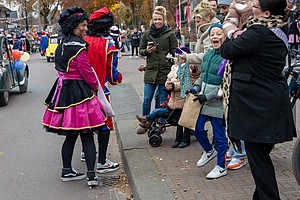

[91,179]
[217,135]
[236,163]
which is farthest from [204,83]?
[91,179]

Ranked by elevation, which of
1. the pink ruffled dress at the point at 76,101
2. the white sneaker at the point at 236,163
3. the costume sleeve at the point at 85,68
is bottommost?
the white sneaker at the point at 236,163

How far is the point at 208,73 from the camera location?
544 cm

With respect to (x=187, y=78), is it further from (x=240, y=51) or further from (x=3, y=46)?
(x=3, y=46)

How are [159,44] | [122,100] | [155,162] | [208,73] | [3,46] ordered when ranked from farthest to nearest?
[3,46] → [122,100] → [159,44] → [155,162] → [208,73]

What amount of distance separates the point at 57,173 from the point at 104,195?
43.9 inches

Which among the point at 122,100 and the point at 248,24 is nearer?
the point at 248,24

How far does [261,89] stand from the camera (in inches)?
149

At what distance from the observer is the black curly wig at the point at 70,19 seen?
550 centimetres

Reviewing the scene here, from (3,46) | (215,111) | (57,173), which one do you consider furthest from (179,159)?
(3,46)

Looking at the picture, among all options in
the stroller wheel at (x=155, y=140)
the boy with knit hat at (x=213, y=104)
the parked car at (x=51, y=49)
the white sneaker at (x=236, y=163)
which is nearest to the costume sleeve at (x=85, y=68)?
the boy with knit hat at (x=213, y=104)

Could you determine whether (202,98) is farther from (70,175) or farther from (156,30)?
(156,30)

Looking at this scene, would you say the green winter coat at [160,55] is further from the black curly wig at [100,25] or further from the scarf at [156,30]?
the black curly wig at [100,25]

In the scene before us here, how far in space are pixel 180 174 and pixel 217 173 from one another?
43cm

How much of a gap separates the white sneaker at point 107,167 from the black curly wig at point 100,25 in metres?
1.67
